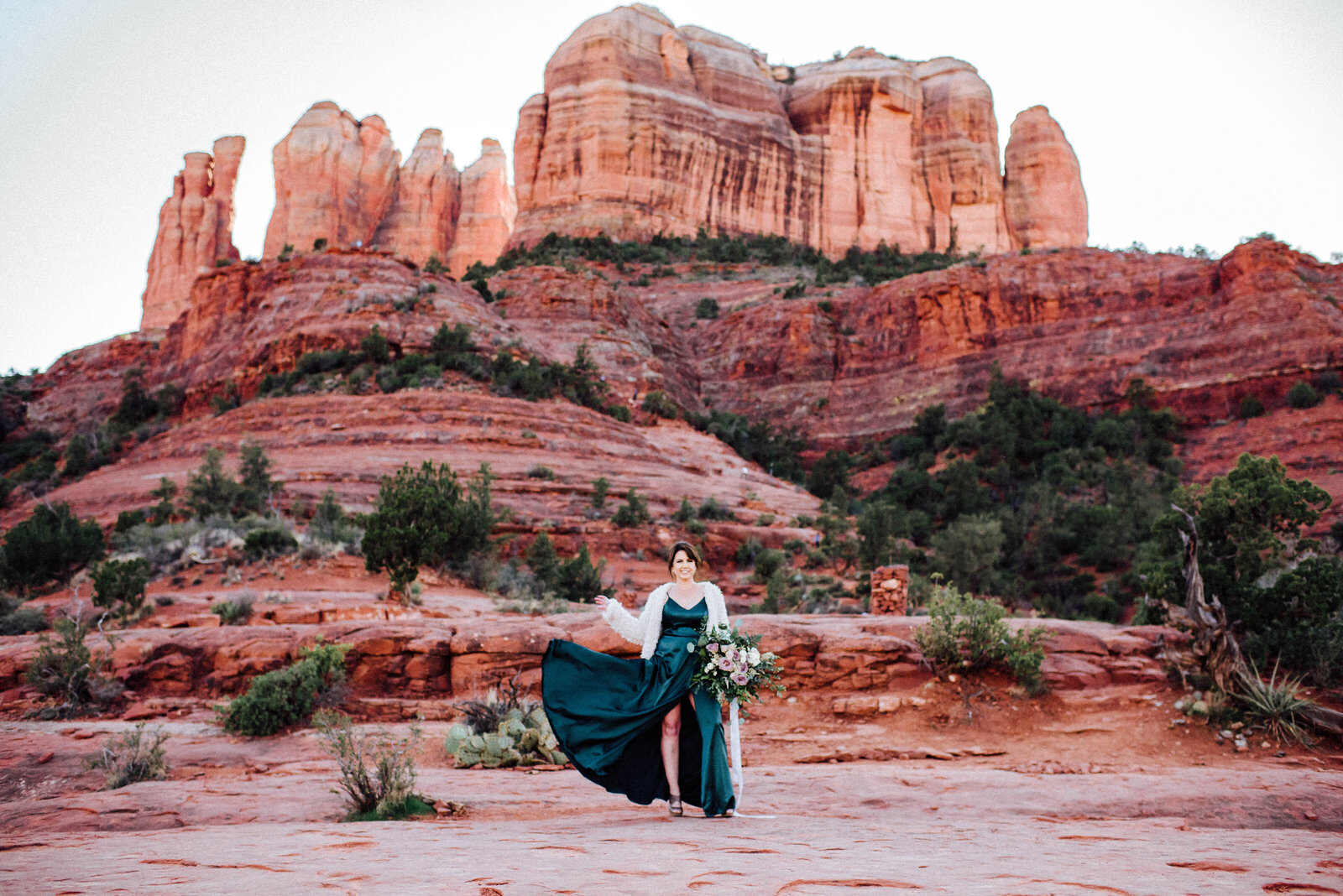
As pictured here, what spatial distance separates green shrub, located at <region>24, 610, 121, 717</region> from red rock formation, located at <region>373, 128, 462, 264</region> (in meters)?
66.6

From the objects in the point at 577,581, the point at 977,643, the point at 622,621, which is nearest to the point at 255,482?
the point at 577,581

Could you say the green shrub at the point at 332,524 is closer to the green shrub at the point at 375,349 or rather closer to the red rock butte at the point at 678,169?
the green shrub at the point at 375,349

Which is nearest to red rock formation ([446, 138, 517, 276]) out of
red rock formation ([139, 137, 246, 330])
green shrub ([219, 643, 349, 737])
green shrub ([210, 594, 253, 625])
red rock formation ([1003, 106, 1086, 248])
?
red rock formation ([139, 137, 246, 330])

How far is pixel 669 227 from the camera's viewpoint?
198ft

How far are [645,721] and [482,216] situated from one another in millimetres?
77363

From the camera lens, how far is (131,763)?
22.4 feet

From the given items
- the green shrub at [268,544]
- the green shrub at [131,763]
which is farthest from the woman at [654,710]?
the green shrub at [268,544]

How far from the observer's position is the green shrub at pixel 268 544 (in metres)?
17.6

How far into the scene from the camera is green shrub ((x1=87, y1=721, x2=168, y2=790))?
6707mm

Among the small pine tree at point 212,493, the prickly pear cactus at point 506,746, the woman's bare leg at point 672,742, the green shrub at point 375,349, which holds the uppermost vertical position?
the green shrub at point 375,349

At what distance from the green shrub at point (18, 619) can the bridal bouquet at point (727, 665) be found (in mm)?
13295

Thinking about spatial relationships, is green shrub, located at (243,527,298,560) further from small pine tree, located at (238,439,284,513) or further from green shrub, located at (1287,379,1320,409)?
green shrub, located at (1287,379,1320,409)

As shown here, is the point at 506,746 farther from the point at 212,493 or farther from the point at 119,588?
the point at 212,493

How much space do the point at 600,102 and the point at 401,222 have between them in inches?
933
